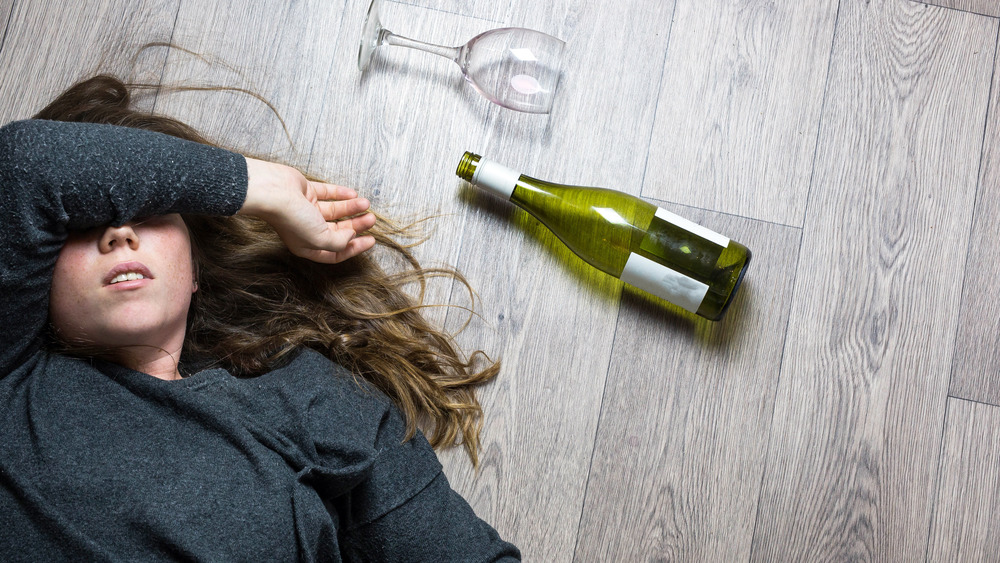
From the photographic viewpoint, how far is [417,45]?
35.1 inches

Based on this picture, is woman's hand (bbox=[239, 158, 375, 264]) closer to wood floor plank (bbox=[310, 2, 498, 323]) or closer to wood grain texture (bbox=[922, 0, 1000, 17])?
wood floor plank (bbox=[310, 2, 498, 323])

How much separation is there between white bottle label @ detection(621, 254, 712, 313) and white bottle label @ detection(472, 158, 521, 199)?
0.17 meters

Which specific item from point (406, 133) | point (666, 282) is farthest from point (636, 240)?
point (406, 133)

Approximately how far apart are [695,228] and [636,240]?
7 cm

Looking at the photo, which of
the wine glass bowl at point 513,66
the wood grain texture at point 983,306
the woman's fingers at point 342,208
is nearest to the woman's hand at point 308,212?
the woman's fingers at point 342,208

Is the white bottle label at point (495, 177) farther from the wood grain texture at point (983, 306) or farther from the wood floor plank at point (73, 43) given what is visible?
the wood grain texture at point (983, 306)

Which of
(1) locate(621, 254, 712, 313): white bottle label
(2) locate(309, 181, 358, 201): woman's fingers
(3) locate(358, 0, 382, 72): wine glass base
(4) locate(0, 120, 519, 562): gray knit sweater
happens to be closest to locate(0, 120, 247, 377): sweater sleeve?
(4) locate(0, 120, 519, 562): gray knit sweater

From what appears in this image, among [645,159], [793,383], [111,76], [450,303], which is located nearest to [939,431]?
[793,383]

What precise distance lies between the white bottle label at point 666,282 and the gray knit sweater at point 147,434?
35 cm

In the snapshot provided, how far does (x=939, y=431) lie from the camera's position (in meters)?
0.88

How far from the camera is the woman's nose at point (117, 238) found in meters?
0.68

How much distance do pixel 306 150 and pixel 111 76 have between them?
0.86ft

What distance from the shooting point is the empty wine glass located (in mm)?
874

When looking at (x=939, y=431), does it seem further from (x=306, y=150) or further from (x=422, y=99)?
(x=306, y=150)
